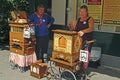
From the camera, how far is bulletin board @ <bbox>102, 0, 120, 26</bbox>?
8383mm

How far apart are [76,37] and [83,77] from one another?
1.11 meters

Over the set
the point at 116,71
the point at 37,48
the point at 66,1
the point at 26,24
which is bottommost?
the point at 116,71

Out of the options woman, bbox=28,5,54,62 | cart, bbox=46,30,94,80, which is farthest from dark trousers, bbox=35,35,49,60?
cart, bbox=46,30,94,80

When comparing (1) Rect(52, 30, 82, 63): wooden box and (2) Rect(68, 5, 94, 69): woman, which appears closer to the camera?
(1) Rect(52, 30, 82, 63): wooden box

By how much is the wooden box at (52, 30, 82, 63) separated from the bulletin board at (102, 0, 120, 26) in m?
2.55

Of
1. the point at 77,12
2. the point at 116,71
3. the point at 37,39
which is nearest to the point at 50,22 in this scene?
the point at 37,39

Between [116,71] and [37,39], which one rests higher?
[37,39]

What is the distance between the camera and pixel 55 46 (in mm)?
6414

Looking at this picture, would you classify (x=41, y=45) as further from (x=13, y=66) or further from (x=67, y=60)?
(x=67, y=60)

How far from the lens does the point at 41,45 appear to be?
8.00 meters

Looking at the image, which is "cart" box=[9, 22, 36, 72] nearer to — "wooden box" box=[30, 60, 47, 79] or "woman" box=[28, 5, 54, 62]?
"woman" box=[28, 5, 54, 62]

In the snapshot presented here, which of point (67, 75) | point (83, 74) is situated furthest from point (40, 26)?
point (83, 74)

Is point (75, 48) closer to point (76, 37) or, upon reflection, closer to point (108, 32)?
point (76, 37)

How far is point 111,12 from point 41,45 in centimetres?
227
